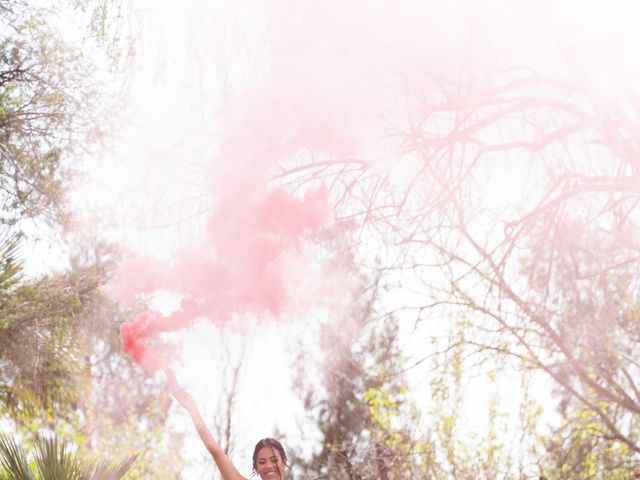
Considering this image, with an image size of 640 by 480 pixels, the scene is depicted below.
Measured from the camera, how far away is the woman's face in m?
3.79

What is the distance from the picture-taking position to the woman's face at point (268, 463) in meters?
3.79

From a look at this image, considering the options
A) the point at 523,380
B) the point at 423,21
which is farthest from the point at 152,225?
the point at 523,380

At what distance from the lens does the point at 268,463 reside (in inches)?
149

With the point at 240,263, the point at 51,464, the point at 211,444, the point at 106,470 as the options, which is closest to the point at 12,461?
the point at 51,464

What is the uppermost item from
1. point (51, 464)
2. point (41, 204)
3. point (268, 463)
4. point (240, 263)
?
point (41, 204)

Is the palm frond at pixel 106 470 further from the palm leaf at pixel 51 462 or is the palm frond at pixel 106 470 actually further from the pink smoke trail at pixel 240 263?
the pink smoke trail at pixel 240 263

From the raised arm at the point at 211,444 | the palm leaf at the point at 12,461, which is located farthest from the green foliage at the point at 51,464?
the raised arm at the point at 211,444

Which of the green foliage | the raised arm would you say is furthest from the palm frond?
the raised arm

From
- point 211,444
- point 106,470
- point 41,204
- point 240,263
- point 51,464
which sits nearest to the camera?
point 211,444

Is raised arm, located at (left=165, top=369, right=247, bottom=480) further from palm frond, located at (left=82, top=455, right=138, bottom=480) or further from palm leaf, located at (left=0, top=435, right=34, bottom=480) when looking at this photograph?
palm leaf, located at (left=0, top=435, right=34, bottom=480)

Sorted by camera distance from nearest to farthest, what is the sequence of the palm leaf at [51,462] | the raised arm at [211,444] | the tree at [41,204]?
1. the raised arm at [211,444]
2. the palm leaf at [51,462]
3. the tree at [41,204]

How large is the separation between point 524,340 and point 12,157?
710 cm

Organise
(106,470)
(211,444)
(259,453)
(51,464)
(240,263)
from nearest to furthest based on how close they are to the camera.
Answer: (211,444), (259,453), (51,464), (106,470), (240,263)

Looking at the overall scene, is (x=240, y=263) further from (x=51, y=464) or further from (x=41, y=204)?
(x=41, y=204)
